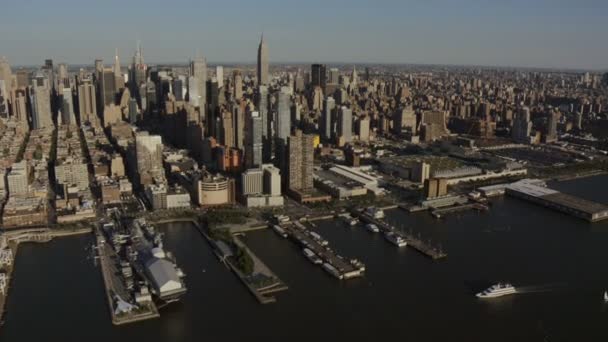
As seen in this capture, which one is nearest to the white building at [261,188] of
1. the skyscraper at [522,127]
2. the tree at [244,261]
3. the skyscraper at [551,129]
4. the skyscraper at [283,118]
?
the tree at [244,261]

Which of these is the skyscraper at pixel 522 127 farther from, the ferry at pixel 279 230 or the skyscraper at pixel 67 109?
the skyscraper at pixel 67 109

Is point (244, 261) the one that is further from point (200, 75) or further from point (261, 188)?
point (200, 75)

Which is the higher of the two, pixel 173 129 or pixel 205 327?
pixel 173 129

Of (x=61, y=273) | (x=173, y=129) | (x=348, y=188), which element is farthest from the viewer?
(x=173, y=129)

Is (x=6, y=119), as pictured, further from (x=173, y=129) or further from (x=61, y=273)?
(x=61, y=273)

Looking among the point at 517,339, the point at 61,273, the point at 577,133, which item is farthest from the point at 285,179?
the point at 577,133

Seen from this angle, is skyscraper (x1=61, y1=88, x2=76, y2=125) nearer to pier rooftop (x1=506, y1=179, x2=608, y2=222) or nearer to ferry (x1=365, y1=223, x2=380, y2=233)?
ferry (x1=365, y1=223, x2=380, y2=233)
